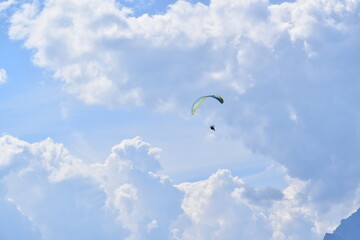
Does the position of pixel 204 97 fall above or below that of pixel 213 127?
above

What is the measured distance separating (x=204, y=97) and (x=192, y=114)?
8.48 meters

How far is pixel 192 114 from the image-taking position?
104m

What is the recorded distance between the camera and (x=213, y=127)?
108438 millimetres

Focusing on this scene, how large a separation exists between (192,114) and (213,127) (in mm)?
7606

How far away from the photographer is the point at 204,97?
362 ft

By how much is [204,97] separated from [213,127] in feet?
25.9
